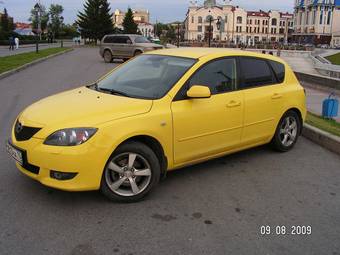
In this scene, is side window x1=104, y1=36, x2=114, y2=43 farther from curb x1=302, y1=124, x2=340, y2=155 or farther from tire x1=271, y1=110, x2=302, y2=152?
tire x1=271, y1=110, x2=302, y2=152

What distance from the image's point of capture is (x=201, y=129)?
5.17m

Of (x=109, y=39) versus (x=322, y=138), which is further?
(x=109, y=39)

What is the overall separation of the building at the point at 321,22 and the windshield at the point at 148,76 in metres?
139

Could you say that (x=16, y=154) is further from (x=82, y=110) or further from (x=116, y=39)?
(x=116, y=39)

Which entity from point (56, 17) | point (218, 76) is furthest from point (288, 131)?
point (56, 17)

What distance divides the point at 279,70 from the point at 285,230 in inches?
124

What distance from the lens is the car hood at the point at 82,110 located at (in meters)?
4.34

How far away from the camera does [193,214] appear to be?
435cm

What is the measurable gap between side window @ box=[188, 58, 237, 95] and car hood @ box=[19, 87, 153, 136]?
84cm

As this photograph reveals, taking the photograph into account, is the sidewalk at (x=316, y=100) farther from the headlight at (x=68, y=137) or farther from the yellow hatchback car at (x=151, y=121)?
the headlight at (x=68, y=137)

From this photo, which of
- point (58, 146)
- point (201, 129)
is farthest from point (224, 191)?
point (58, 146)

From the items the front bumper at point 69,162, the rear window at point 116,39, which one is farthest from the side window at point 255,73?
the rear window at point 116,39

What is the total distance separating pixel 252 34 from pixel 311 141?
150306mm

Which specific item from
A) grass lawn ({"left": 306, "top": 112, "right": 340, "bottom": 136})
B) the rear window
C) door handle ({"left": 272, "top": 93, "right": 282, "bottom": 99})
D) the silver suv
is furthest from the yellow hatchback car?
the rear window
